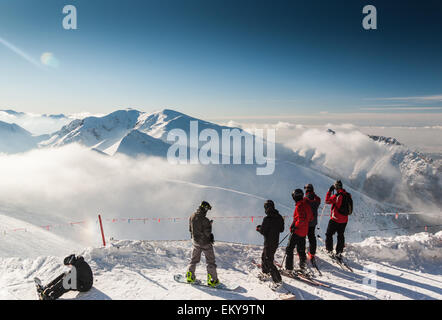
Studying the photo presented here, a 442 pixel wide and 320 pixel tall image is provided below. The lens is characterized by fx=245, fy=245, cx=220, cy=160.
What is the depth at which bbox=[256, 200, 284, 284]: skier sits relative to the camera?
647 centimetres

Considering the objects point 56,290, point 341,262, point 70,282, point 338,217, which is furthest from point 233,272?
point 56,290

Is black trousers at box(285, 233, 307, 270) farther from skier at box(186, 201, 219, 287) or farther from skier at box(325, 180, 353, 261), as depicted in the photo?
skier at box(186, 201, 219, 287)

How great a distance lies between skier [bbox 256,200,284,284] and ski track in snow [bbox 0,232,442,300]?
0.54 meters

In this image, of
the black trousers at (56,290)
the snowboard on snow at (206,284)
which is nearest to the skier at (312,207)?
the snowboard on snow at (206,284)

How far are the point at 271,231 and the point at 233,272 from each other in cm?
232

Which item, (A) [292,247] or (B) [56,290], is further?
(A) [292,247]

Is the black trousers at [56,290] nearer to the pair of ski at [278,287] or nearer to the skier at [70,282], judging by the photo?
the skier at [70,282]

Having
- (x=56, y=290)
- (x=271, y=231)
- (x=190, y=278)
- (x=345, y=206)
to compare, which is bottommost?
(x=190, y=278)

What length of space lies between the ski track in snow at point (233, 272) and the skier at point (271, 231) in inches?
21.3

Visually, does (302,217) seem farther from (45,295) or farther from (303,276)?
(45,295)

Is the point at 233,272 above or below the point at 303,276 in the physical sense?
below

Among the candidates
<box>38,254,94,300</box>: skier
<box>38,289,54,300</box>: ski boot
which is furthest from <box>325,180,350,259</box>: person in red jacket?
<box>38,289,54,300</box>: ski boot

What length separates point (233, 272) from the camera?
7.85 meters
